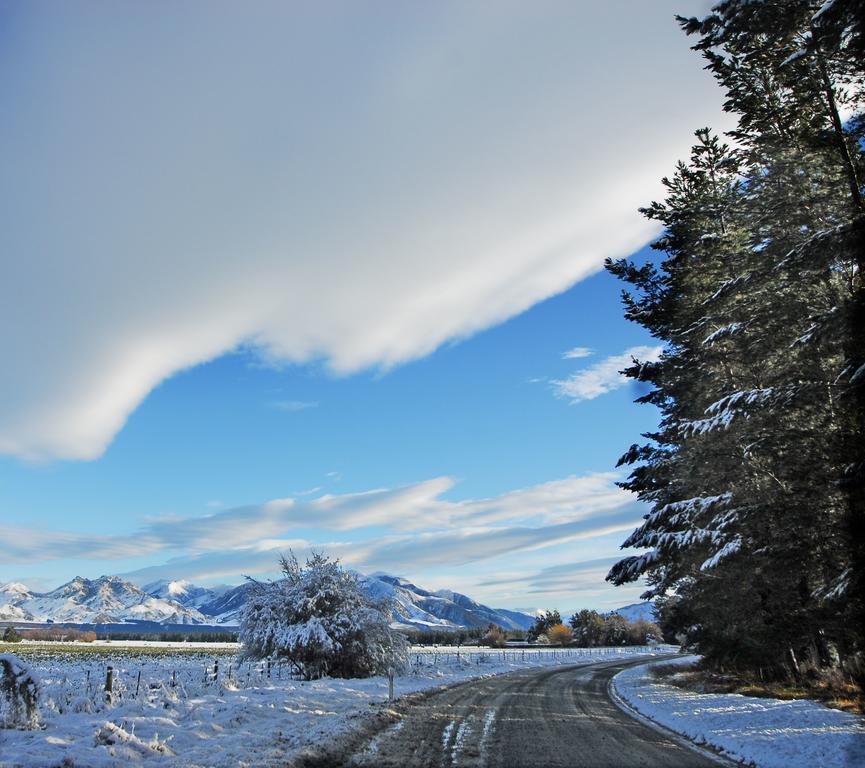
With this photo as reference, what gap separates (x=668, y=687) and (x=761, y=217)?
71.1 feet

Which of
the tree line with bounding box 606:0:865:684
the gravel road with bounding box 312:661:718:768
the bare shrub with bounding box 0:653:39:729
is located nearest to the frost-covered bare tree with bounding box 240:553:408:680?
the gravel road with bounding box 312:661:718:768

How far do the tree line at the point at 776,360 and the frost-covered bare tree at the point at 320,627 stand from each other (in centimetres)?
1337

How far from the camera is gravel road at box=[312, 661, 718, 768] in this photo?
34.3 feet

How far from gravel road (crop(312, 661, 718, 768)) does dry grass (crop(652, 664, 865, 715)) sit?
14.9 feet

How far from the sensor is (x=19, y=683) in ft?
38.3

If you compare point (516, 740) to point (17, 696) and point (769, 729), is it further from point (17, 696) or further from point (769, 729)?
point (17, 696)

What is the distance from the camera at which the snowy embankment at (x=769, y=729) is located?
33.8 ft

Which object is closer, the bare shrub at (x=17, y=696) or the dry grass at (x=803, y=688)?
the bare shrub at (x=17, y=696)

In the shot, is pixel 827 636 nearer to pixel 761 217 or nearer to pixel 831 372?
pixel 831 372

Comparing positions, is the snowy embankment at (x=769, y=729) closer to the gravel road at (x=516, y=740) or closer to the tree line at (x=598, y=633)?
the gravel road at (x=516, y=740)

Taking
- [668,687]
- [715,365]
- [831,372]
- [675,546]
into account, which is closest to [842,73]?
Result: [831,372]

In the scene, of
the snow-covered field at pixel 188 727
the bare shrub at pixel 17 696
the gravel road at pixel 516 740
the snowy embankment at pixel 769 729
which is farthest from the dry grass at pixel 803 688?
the bare shrub at pixel 17 696

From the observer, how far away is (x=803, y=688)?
18.5 meters

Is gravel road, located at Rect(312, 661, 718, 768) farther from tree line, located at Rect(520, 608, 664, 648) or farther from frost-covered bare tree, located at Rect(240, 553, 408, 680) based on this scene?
tree line, located at Rect(520, 608, 664, 648)
